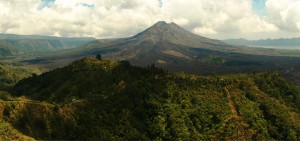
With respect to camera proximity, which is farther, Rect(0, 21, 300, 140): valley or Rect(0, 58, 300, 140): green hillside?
Rect(0, 58, 300, 140): green hillside

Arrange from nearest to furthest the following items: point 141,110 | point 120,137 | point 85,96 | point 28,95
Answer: point 120,137 → point 141,110 → point 85,96 → point 28,95

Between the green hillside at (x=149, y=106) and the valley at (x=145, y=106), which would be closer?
the valley at (x=145, y=106)

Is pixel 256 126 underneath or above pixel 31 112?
underneath

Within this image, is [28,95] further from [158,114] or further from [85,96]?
[158,114]

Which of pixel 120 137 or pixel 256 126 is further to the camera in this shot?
pixel 256 126

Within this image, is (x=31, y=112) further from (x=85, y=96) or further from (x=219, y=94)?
(x=219, y=94)

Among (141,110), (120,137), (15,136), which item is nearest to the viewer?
(15,136)

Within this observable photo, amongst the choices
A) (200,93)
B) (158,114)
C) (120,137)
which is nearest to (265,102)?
(200,93)

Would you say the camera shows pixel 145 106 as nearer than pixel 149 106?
Yes
